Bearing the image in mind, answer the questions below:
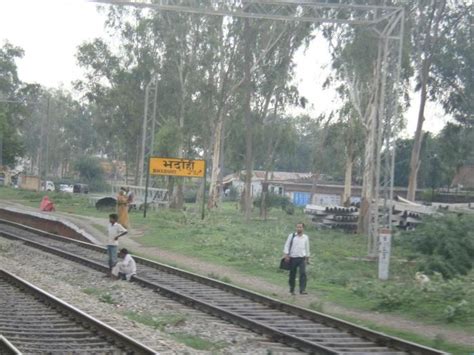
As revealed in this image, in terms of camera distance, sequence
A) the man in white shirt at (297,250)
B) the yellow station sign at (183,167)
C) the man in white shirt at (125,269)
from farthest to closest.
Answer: the yellow station sign at (183,167) → the man in white shirt at (125,269) → the man in white shirt at (297,250)

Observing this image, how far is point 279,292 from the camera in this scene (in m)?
17.5

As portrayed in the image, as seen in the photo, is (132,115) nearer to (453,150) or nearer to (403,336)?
(453,150)

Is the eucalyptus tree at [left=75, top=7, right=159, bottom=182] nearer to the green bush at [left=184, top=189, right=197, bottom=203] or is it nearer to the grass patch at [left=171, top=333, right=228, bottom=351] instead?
the green bush at [left=184, top=189, right=197, bottom=203]

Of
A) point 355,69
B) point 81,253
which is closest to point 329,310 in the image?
point 81,253

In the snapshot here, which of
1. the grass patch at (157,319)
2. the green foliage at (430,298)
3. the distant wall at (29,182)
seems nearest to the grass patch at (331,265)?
the green foliage at (430,298)

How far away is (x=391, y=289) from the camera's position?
1633 cm

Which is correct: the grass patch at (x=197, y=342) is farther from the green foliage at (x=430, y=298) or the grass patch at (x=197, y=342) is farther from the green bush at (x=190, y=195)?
the green bush at (x=190, y=195)

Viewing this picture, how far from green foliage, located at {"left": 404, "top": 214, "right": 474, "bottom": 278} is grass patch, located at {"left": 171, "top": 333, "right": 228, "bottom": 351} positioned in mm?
9360

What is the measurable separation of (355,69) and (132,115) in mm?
27335

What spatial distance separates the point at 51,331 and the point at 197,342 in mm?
2181

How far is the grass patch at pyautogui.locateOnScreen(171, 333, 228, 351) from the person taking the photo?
35.0ft

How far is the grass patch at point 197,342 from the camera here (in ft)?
35.0

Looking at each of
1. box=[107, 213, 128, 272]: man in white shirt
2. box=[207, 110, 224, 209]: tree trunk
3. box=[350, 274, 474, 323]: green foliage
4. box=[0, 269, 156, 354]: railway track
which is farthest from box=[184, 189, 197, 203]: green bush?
box=[0, 269, 156, 354]: railway track

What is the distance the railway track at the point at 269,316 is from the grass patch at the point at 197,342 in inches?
40.9
